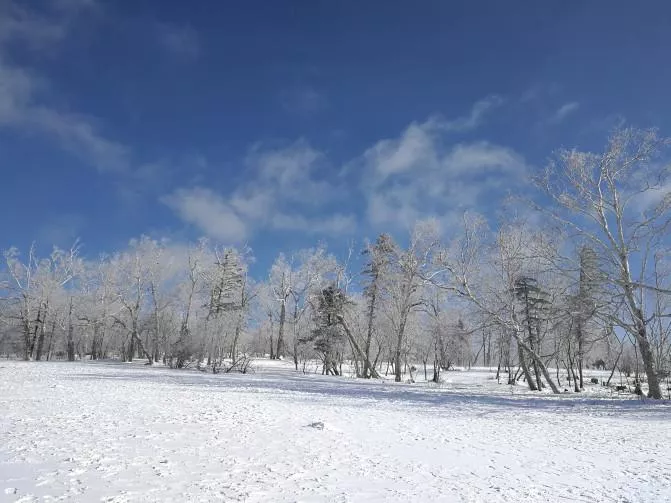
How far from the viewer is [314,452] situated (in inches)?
321

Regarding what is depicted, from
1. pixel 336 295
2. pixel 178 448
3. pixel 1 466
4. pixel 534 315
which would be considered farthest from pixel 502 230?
pixel 1 466

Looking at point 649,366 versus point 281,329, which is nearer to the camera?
point 649,366

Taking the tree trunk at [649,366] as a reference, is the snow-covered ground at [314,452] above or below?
below

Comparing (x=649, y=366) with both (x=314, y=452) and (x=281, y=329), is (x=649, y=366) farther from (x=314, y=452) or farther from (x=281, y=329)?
(x=281, y=329)

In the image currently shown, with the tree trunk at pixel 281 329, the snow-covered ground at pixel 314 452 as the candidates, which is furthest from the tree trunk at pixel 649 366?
the tree trunk at pixel 281 329

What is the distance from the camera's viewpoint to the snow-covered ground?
605cm

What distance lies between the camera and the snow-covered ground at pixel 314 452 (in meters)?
6.05

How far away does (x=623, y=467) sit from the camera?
7.66 m

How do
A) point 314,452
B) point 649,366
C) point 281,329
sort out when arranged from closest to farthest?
1. point 314,452
2. point 649,366
3. point 281,329

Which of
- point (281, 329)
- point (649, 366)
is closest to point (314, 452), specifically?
point (649, 366)

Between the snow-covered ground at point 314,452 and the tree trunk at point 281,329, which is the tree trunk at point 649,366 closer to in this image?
the snow-covered ground at point 314,452

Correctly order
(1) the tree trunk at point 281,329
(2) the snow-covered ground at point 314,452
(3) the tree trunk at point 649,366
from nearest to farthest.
Answer: (2) the snow-covered ground at point 314,452 < (3) the tree trunk at point 649,366 < (1) the tree trunk at point 281,329

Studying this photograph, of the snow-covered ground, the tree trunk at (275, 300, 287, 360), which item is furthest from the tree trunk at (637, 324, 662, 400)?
the tree trunk at (275, 300, 287, 360)

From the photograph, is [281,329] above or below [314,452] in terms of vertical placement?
above
